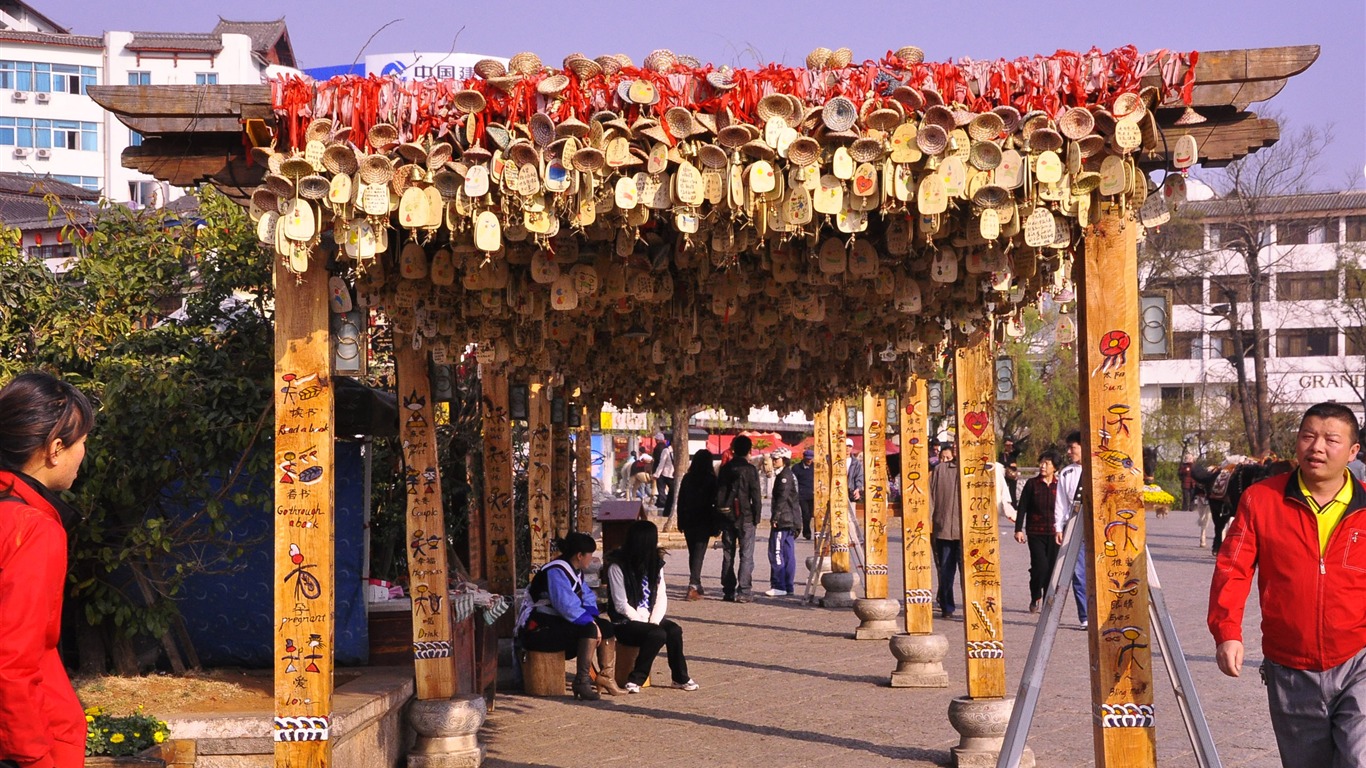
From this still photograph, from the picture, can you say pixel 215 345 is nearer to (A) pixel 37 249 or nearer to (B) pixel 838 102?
(A) pixel 37 249

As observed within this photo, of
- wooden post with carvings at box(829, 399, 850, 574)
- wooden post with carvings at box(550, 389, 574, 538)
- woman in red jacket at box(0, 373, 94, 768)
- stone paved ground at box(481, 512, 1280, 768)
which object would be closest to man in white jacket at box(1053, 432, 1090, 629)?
stone paved ground at box(481, 512, 1280, 768)

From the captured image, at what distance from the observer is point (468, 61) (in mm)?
18141

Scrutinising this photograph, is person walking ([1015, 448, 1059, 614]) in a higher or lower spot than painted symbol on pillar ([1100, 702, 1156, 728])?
higher

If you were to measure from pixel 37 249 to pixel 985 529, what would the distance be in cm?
585

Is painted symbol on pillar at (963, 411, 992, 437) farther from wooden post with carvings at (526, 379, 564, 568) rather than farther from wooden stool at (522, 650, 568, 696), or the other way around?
wooden post with carvings at (526, 379, 564, 568)

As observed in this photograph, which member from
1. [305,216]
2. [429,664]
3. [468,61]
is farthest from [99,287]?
[468,61]

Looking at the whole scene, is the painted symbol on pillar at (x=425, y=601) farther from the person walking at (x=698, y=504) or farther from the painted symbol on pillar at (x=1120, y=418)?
the person walking at (x=698, y=504)

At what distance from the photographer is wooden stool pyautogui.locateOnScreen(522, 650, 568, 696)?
10.3m

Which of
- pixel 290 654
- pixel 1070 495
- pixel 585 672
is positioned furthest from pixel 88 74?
pixel 290 654

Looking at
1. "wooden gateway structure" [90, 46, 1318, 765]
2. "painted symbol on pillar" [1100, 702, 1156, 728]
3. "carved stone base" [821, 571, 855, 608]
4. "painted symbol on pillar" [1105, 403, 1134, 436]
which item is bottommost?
"carved stone base" [821, 571, 855, 608]

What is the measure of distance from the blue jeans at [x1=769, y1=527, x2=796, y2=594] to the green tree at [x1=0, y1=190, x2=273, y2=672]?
10359mm

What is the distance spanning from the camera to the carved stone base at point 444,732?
7414 mm

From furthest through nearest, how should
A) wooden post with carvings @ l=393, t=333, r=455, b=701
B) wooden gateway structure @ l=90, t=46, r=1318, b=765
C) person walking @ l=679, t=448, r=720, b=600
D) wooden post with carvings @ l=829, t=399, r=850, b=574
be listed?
1. person walking @ l=679, t=448, r=720, b=600
2. wooden post with carvings @ l=829, t=399, r=850, b=574
3. wooden post with carvings @ l=393, t=333, r=455, b=701
4. wooden gateway structure @ l=90, t=46, r=1318, b=765

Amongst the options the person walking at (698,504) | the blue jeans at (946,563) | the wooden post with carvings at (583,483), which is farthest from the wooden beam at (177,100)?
the person walking at (698,504)
